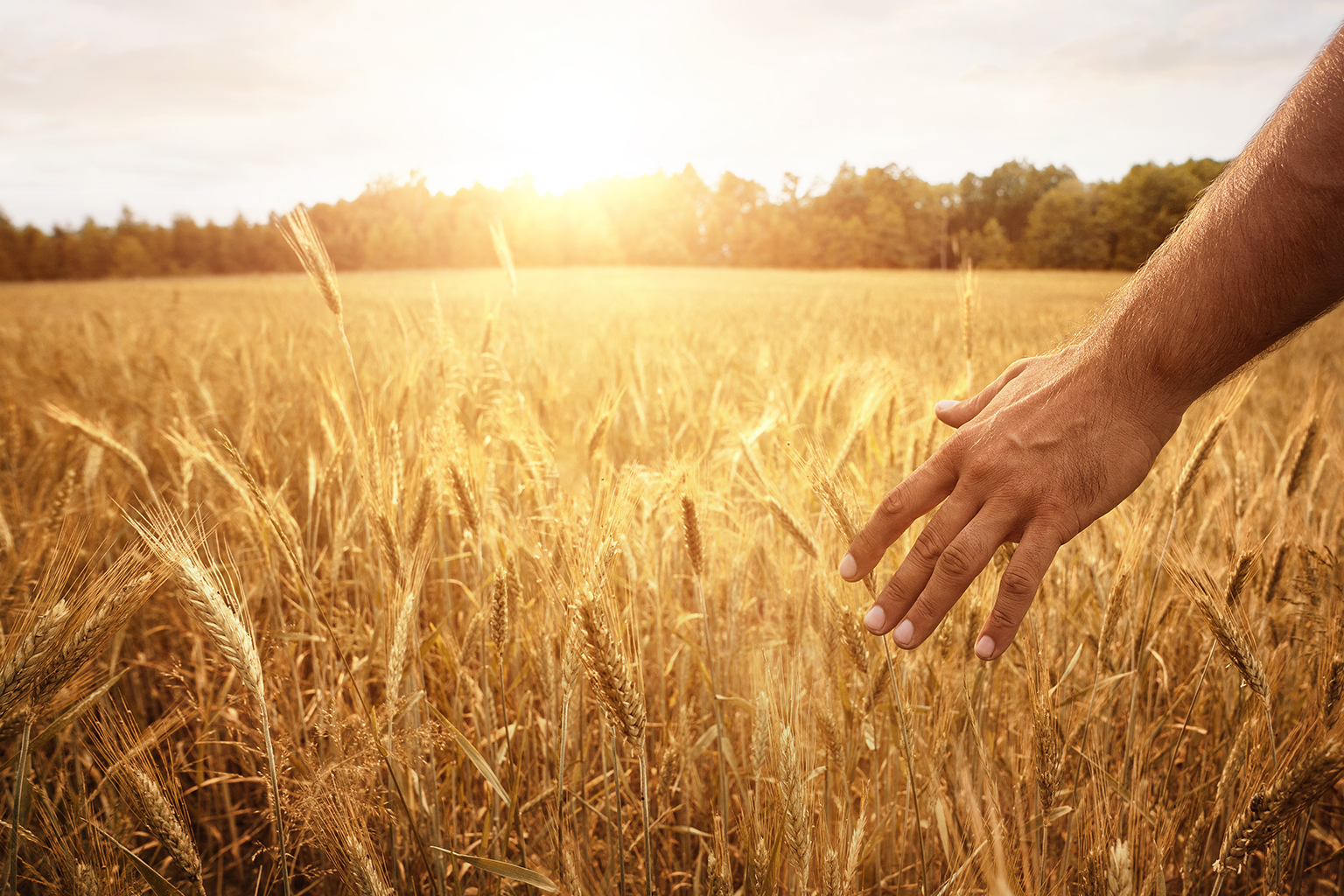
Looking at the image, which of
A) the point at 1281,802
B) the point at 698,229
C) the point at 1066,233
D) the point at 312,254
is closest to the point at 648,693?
the point at 1281,802

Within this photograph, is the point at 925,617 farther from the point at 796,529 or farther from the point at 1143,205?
the point at 1143,205

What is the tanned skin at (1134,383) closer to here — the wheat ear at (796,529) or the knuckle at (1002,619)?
the knuckle at (1002,619)

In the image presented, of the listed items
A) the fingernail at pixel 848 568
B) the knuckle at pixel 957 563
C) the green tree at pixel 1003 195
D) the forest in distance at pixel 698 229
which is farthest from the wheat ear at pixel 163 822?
the green tree at pixel 1003 195

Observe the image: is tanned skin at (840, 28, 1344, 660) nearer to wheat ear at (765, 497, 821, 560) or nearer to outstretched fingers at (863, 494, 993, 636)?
outstretched fingers at (863, 494, 993, 636)

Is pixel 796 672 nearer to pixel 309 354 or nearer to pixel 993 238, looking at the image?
pixel 309 354

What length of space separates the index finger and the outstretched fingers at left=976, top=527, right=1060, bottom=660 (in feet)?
0.48

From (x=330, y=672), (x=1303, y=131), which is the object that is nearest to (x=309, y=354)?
(x=330, y=672)

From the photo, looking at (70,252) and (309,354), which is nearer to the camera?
(309,354)

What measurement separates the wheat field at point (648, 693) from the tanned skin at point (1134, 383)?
0.13 metres

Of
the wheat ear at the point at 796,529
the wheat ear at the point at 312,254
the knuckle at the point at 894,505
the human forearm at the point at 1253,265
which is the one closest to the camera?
the human forearm at the point at 1253,265

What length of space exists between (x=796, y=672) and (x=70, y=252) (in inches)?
2272

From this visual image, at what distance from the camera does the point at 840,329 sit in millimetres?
5469

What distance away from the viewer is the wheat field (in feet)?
2.51

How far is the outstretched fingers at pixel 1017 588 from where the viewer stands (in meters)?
0.83
